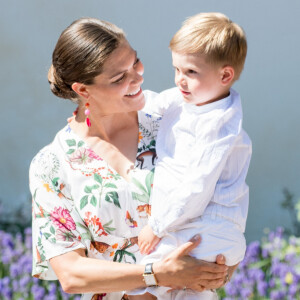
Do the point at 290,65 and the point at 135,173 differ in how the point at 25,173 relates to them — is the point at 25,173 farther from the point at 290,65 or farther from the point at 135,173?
the point at 135,173

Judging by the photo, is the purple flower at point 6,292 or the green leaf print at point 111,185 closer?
the green leaf print at point 111,185

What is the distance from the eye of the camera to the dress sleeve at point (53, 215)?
276cm

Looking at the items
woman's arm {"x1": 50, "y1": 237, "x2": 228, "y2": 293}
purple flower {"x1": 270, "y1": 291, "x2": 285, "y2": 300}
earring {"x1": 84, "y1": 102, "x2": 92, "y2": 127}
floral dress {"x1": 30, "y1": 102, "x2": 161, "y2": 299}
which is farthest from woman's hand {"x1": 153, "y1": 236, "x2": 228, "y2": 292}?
purple flower {"x1": 270, "y1": 291, "x2": 285, "y2": 300}

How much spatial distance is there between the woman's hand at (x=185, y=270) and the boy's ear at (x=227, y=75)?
1.75 feet

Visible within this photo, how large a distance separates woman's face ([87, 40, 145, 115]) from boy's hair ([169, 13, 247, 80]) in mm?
178

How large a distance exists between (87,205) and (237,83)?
2501 millimetres

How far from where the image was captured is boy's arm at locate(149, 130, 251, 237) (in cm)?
259

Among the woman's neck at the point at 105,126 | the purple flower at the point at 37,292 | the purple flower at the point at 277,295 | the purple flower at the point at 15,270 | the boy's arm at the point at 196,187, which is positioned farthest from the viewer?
the purple flower at the point at 15,270

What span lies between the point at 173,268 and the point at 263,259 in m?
2.13

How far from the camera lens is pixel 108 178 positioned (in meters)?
2.80

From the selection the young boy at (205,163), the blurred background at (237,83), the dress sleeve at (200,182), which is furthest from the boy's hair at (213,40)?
the blurred background at (237,83)

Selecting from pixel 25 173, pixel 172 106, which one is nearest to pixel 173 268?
pixel 172 106

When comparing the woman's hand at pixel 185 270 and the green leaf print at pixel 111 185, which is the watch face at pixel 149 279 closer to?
the woman's hand at pixel 185 270

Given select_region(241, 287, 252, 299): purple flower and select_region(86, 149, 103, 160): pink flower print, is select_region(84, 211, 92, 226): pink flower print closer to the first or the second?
select_region(86, 149, 103, 160): pink flower print
